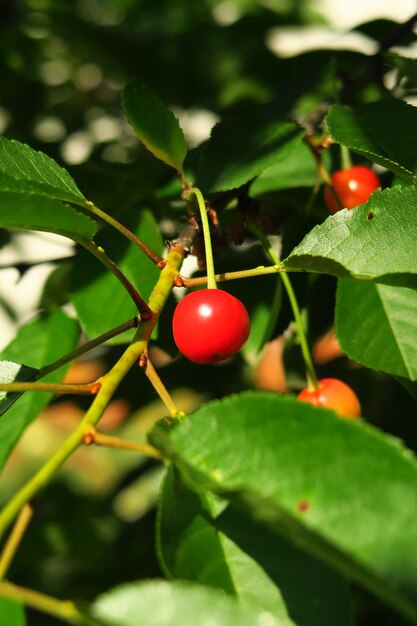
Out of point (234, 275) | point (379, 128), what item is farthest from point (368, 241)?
point (379, 128)

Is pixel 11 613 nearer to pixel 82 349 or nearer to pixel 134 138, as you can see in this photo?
pixel 82 349

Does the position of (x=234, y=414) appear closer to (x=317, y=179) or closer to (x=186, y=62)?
(x=317, y=179)

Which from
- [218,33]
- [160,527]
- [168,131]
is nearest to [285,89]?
[218,33]

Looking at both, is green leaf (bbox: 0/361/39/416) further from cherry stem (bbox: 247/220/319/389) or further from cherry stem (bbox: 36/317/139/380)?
cherry stem (bbox: 247/220/319/389)

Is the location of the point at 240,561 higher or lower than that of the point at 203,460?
lower

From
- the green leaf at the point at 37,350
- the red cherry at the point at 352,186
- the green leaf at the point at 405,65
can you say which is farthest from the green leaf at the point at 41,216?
the green leaf at the point at 405,65

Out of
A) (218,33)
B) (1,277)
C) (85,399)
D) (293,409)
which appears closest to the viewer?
(293,409)
